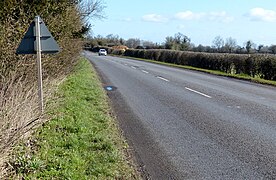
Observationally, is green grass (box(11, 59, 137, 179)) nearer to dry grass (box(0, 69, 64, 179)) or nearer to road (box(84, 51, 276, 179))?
dry grass (box(0, 69, 64, 179))

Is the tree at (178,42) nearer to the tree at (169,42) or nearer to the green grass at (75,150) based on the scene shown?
the tree at (169,42)

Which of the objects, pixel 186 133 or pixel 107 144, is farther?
pixel 186 133

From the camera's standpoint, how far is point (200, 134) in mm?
8391

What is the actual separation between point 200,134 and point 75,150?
10.2ft

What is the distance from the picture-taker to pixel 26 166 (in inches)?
209

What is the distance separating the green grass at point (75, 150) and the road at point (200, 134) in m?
0.45

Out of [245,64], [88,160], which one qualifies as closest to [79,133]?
[88,160]

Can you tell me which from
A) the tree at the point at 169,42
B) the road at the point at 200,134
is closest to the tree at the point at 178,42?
the tree at the point at 169,42

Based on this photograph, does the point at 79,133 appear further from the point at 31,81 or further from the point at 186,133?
the point at 31,81

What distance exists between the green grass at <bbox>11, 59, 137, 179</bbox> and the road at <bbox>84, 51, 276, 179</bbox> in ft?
1.47

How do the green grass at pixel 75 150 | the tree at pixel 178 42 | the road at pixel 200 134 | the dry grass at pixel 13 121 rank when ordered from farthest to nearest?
the tree at pixel 178 42 → the road at pixel 200 134 → the green grass at pixel 75 150 → the dry grass at pixel 13 121

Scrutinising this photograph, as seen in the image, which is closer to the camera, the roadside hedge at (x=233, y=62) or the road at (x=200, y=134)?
the road at (x=200, y=134)

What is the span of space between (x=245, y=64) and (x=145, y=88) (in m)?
14.8

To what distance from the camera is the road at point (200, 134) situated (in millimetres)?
6062
